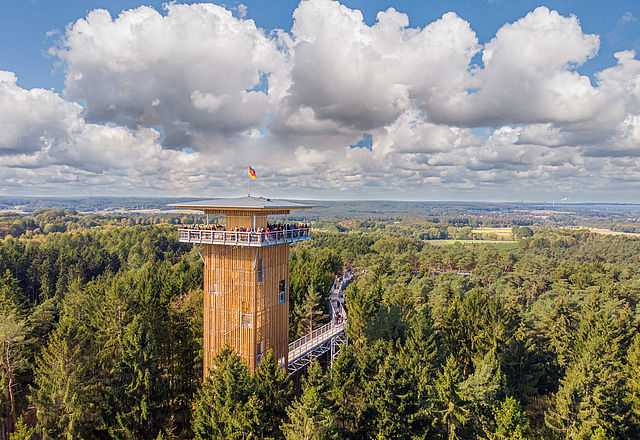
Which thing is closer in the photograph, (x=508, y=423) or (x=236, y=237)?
(x=508, y=423)

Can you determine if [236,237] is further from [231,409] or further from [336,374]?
[336,374]

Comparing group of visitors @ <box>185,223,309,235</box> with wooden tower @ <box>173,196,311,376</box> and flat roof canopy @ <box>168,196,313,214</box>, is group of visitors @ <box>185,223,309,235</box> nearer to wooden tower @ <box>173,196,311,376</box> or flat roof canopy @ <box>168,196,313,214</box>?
wooden tower @ <box>173,196,311,376</box>

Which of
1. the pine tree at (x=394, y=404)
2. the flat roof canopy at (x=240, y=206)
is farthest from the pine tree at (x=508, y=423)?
the flat roof canopy at (x=240, y=206)

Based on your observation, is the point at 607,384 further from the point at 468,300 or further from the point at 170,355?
the point at 170,355

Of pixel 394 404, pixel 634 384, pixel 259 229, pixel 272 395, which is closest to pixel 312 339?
pixel 272 395

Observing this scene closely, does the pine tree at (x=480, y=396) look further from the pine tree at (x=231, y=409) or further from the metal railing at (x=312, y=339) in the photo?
the pine tree at (x=231, y=409)

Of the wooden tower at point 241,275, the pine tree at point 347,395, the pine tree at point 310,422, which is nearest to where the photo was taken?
the pine tree at point 310,422
